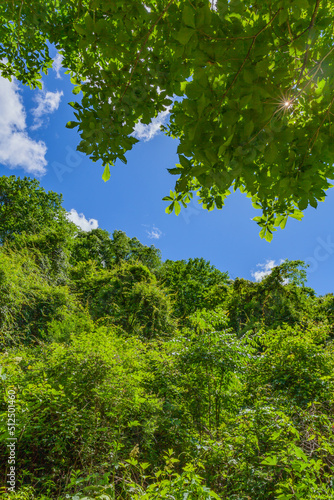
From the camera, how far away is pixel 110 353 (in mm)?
3570

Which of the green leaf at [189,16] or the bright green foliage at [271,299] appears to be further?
the bright green foliage at [271,299]

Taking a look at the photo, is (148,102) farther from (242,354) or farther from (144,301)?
(144,301)

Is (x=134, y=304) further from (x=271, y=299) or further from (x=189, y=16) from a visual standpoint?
(x=189, y=16)

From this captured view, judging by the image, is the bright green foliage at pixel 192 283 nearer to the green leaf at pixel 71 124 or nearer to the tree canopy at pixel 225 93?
the tree canopy at pixel 225 93

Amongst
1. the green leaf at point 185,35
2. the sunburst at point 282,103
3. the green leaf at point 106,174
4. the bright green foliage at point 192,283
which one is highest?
the bright green foliage at point 192,283

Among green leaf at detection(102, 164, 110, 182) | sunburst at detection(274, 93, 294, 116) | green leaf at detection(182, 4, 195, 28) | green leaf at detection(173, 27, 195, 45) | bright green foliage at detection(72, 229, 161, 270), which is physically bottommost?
sunburst at detection(274, 93, 294, 116)

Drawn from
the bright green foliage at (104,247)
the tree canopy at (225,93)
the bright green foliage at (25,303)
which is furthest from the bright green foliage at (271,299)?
the bright green foliage at (104,247)

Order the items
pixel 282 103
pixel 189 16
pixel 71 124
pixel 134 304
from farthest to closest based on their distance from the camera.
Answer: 1. pixel 134 304
2. pixel 71 124
3. pixel 282 103
4. pixel 189 16

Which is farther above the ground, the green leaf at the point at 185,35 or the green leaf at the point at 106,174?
the green leaf at the point at 185,35

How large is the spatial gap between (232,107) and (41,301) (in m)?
7.19

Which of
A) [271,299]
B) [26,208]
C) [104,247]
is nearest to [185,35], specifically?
[271,299]

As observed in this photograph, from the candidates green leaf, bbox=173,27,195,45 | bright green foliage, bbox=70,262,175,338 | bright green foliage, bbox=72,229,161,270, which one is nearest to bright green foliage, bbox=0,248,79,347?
bright green foliage, bbox=70,262,175,338

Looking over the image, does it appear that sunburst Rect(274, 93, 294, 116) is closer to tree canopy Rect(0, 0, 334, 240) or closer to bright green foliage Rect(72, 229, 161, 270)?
tree canopy Rect(0, 0, 334, 240)

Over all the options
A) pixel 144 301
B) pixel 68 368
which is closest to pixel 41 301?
pixel 144 301
